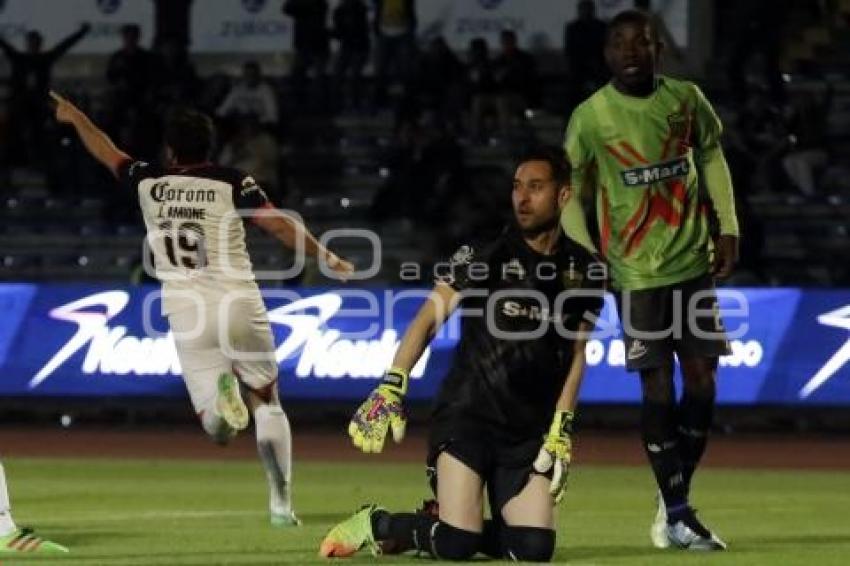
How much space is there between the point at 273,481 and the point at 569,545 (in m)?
2.13

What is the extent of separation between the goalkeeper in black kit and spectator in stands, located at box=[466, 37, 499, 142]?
17.0 metres

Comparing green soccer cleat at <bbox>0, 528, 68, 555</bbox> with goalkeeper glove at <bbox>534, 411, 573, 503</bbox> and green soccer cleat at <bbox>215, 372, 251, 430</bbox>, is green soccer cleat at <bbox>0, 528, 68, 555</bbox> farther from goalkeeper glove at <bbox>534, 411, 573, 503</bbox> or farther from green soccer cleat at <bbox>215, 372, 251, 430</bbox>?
goalkeeper glove at <bbox>534, 411, 573, 503</bbox>

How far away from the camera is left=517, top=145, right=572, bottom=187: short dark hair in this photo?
10031 millimetres

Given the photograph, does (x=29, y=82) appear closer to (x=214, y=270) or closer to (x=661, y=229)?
(x=214, y=270)

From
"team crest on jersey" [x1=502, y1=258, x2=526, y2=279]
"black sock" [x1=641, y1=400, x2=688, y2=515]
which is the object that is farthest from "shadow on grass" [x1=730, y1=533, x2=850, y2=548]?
"team crest on jersey" [x1=502, y1=258, x2=526, y2=279]

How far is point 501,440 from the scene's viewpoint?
10188 millimetres

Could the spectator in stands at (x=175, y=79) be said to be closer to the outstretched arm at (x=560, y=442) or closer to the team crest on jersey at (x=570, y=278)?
the team crest on jersey at (x=570, y=278)

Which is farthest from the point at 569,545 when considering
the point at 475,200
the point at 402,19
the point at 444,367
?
the point at 402,19

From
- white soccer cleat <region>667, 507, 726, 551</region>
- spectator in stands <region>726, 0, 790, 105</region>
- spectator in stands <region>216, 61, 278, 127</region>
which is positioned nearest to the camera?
white soccer cleat <region>667, 507, 726, 551</region>

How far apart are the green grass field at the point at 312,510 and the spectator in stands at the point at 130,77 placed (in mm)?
Answer: 9925

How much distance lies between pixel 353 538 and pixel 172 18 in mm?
21504

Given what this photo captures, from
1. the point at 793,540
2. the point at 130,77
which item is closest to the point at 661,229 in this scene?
the point at 793,540

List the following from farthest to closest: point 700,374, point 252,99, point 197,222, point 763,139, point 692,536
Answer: point 252,99 → point 763,139 → point 197,222 → point 700,374 → point 692,536

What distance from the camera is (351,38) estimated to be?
28766mm
